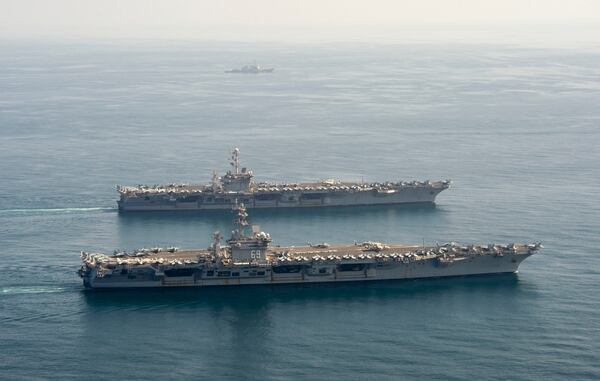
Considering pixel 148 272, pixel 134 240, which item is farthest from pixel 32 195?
pixel 148 272

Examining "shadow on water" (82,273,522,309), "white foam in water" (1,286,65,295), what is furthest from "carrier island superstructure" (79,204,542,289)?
"white foam in water" (1,286,65,295)

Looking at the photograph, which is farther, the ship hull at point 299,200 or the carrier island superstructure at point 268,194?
the ship hull at point 299,200

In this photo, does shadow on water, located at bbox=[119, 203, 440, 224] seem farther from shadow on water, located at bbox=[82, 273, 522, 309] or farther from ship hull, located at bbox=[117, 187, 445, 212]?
shadow on water, located at bbox=[82, 273, 522, 309]

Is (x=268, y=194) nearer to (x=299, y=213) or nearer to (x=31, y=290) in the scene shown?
(x=299, y=213)

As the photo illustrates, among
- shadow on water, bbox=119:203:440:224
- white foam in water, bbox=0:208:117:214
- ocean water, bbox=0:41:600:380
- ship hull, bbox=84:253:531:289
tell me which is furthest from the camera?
shadow on water, bbox=119:203:440:224

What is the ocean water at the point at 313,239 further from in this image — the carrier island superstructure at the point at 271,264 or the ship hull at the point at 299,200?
the ship hull at the point at 299,200

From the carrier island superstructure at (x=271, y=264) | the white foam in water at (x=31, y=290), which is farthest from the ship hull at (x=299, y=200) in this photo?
the white foam in water at (x=31, y=290)

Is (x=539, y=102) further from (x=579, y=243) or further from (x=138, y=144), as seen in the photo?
(x=579, y=243)
